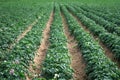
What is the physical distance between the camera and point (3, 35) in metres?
15.9

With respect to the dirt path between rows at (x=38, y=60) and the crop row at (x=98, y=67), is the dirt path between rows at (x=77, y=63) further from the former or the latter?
the dirt path between rows at (x=38, y=60)

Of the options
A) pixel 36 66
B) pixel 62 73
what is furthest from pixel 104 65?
pixel 36 66

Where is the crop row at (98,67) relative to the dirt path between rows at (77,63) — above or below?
above

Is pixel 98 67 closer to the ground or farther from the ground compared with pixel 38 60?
farther from the ground

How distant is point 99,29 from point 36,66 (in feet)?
25.8

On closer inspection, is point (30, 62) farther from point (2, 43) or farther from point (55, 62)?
point (2, 43)

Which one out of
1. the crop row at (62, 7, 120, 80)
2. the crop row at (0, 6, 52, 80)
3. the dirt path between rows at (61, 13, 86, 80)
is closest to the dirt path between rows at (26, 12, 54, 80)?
the crop row at (0, 6, 52, 80)

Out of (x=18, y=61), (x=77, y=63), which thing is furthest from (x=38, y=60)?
(x=18, y=61)

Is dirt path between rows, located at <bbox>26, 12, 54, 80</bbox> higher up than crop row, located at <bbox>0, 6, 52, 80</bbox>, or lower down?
lower down

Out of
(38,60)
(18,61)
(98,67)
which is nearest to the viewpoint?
(98,67)

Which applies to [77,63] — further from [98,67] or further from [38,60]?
[98,67]

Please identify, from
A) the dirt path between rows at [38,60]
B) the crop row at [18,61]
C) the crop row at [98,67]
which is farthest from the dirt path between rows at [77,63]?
the crop row at [18,61]

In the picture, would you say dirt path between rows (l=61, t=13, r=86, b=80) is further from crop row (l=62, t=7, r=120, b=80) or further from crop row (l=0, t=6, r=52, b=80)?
crop row (l=0, t=6, r=52, b=80)

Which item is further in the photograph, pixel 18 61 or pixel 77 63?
pixel 77 63
